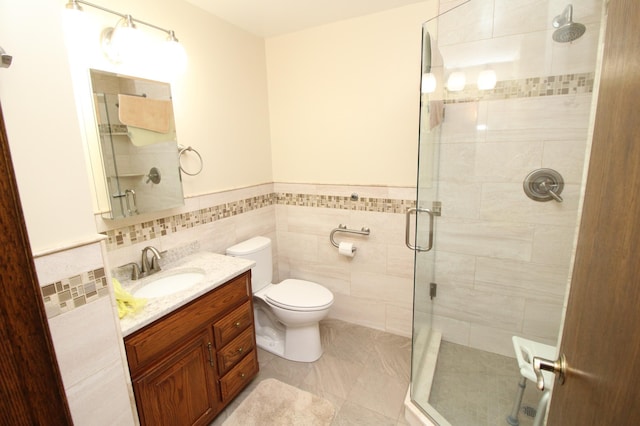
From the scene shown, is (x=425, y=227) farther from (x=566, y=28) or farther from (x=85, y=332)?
(x=85, y=332)

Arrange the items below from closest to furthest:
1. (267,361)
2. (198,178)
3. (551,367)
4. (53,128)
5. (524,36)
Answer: (551,367) < (53,128) < (524,36) < (198,178) < (267,361)

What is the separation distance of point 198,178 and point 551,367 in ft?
6.49

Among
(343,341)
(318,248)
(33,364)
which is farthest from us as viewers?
(318,248)

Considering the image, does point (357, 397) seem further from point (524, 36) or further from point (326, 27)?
point (326, 27)

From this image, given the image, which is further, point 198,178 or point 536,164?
point 198,178

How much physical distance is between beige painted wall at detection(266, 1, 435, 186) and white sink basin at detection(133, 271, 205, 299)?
1.22m

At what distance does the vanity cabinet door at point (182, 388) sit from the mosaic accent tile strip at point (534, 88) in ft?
6.85

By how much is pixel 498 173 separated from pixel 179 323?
6.56 ft

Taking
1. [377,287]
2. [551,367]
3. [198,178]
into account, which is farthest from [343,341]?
Result: [551,367]

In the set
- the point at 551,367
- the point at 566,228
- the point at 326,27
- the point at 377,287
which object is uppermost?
the point at 326,27

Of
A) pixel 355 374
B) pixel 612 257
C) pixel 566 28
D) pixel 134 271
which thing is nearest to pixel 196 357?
pixel 134 271

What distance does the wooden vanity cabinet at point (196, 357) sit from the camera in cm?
125

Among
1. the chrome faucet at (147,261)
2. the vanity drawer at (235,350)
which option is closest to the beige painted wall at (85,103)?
the chrome faucet at (147,261)

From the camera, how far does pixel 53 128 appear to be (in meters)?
0.87
